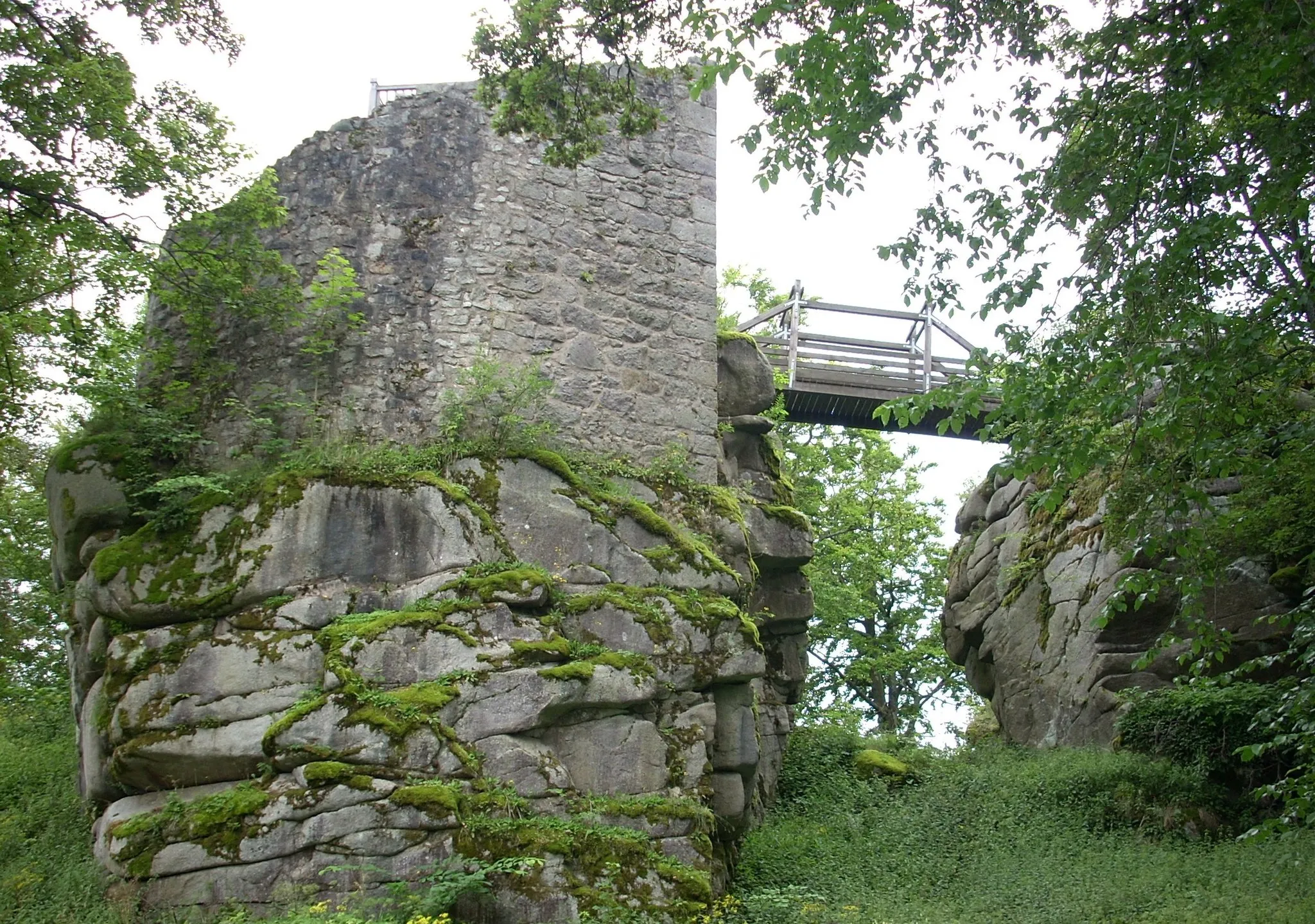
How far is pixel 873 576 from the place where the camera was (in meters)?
22.3

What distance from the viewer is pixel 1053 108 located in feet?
23.6

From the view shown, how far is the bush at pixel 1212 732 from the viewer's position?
36.9ft

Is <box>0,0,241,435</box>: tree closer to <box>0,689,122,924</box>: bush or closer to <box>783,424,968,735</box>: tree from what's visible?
<box>0,689,122,924</box>: bush

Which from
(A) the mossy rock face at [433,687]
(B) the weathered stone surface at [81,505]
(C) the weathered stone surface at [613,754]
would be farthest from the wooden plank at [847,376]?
(B) the weathered stone surface at [81,505]

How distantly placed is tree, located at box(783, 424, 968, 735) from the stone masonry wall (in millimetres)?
11250

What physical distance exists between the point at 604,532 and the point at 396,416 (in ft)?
6.85

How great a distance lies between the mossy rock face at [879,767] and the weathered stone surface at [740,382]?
4.11 m

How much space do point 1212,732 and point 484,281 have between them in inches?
331

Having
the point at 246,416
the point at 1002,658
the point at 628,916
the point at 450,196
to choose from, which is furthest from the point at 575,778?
the point at 1002,658

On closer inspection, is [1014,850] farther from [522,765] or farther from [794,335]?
[794,335]

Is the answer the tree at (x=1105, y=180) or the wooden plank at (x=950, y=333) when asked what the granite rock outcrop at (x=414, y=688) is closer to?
the tree at (x=1105, y=180)

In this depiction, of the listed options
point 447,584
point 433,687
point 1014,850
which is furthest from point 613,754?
point 1014,850

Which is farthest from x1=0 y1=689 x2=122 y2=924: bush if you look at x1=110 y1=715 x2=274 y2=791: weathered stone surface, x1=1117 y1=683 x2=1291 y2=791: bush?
x1=1117 y1=683 x2=1291 y2=791: bush

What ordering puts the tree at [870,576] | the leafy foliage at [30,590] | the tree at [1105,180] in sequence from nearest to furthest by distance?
the tree at [1105,180] → the leafy foliage at [30,590] → the tree at [870,576]
